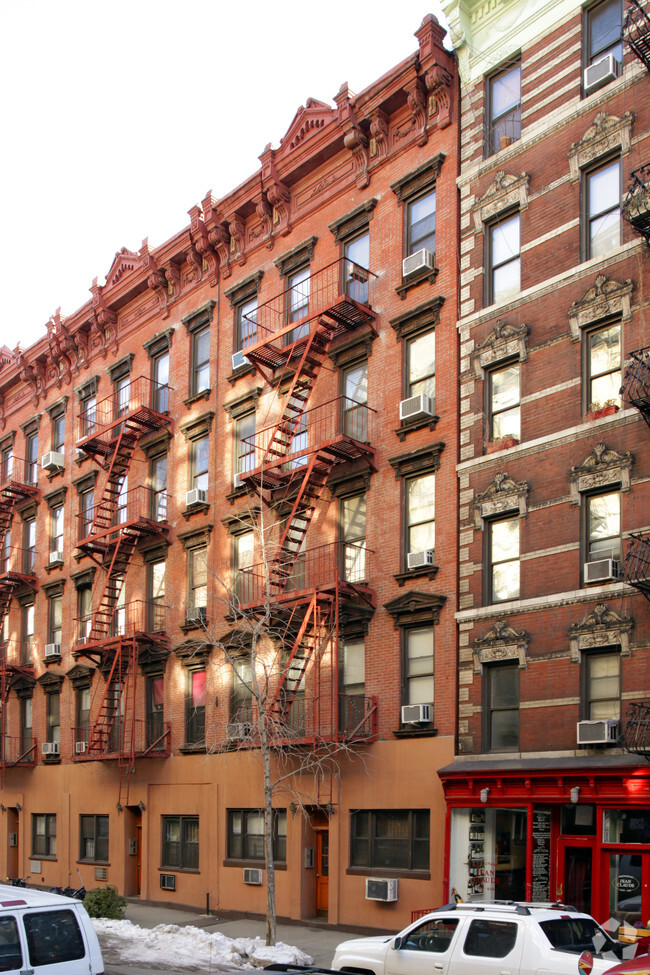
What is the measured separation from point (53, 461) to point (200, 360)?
28.7 feet

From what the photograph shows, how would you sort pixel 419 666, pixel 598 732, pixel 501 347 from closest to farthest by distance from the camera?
pixel 598 732 → pixel 501 347 → pixel 419 666

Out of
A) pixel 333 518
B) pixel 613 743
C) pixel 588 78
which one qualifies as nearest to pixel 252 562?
pixel 333 518

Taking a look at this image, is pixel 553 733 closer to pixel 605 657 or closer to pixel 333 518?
pixel 605 657

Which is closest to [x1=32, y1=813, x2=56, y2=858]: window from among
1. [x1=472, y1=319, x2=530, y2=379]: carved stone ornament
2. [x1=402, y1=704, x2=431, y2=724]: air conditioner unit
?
[x1=402, y1=704, x2=431, y2=724]: air conditioner unit

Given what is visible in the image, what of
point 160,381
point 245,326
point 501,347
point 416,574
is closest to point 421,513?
point 416,574

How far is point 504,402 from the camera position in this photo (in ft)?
71.6

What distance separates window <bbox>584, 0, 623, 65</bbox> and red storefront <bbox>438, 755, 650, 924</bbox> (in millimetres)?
13580

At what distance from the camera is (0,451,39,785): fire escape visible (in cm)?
3703

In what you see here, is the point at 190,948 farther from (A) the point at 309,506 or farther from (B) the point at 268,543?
(A) the point at 309,506

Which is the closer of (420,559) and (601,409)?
(601,409)

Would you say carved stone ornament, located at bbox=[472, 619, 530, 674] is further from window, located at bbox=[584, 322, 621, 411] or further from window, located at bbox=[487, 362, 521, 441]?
window, located at bbox=[584, 322, 621, 411]

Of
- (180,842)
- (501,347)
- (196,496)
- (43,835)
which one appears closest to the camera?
(501,347)

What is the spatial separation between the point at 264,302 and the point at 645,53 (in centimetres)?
1248

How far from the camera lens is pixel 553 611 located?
19.7 metres
